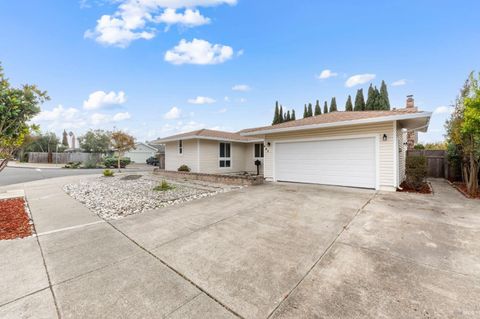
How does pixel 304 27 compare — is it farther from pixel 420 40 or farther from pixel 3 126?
pixel 3 126

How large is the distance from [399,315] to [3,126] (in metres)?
7.87

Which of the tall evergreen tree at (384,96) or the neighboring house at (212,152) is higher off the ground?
the tall evergreen tree at (384,96)

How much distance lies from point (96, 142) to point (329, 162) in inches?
1474

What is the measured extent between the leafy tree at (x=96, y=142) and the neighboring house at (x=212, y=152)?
24140mm

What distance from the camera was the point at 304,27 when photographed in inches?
415

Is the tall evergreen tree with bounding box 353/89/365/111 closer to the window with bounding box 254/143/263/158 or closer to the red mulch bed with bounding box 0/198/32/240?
the window with bounding box 254/143/263/158

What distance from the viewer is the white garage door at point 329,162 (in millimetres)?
7672

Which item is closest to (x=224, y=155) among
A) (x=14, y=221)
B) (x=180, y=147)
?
(x=180, y=147)

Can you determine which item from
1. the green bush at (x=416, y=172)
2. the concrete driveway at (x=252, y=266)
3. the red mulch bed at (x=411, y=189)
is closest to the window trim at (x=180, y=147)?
the concrete driveway at (x=252, y=266)


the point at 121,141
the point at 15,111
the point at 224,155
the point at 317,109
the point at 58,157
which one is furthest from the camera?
the point at 58,157

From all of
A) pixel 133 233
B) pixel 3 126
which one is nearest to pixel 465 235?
pixel 133 233

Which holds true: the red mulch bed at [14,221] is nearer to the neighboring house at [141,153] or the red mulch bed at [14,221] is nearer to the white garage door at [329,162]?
the white garage door at [329,162]

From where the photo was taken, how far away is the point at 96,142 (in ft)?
111

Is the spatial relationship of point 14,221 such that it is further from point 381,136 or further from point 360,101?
point 360,101
